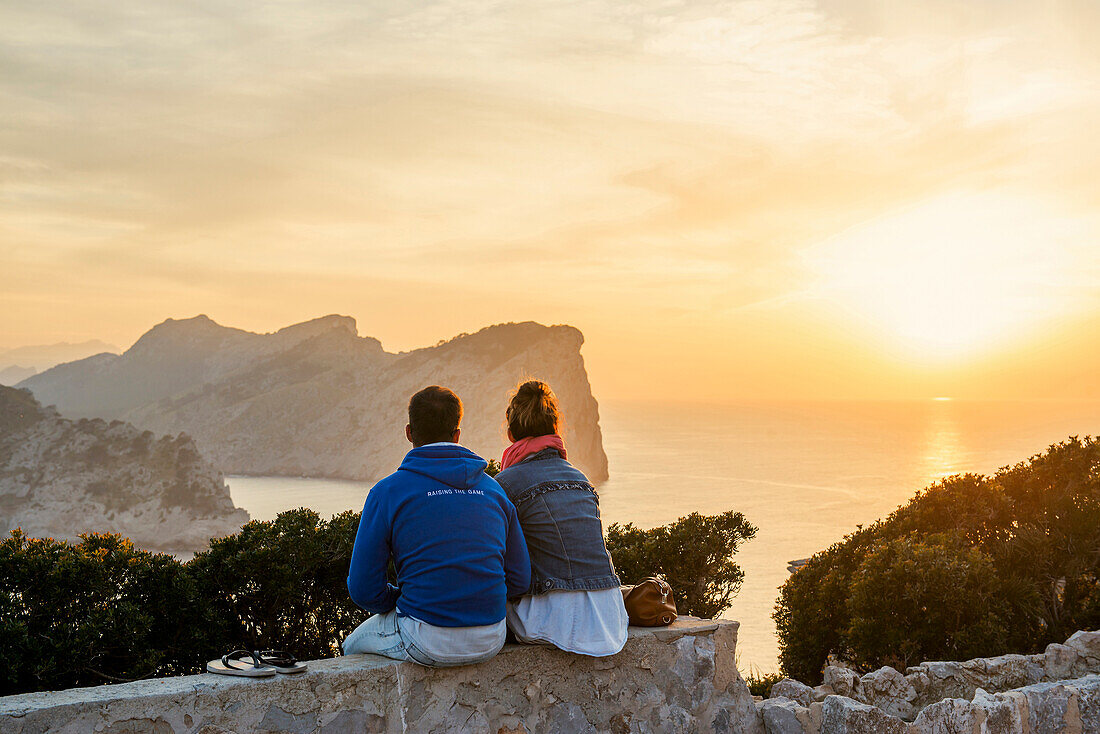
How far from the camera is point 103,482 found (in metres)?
A: 81.9

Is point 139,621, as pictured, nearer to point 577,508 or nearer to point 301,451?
point 577,508

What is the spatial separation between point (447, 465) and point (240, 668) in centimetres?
136

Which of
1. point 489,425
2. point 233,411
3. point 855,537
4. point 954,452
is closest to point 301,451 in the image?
point 233,411

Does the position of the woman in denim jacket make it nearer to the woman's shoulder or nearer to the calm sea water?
the woman's shoulder

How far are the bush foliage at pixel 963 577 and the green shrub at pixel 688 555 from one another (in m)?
1.17

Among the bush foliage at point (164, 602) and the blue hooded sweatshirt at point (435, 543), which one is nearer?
the blue hooded sweatshirt at point (435, 543)

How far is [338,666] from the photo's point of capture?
12.4 ft

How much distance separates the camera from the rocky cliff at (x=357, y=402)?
132 meters


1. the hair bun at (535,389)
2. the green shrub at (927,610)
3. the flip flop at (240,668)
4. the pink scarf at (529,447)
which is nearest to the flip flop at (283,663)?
the flip flop at (240,668)

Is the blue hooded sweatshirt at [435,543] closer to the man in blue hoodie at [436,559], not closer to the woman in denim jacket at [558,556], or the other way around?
the man in blue hoodie at [436,559]

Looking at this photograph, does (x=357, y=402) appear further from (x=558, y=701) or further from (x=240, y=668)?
(x=240, y=668)

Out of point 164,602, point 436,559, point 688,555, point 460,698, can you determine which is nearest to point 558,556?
point 436,559

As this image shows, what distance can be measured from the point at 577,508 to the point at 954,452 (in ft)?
498

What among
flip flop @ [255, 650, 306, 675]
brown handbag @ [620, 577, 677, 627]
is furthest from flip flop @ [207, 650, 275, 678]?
brown handbag @ [620, 577, 677, 627]
